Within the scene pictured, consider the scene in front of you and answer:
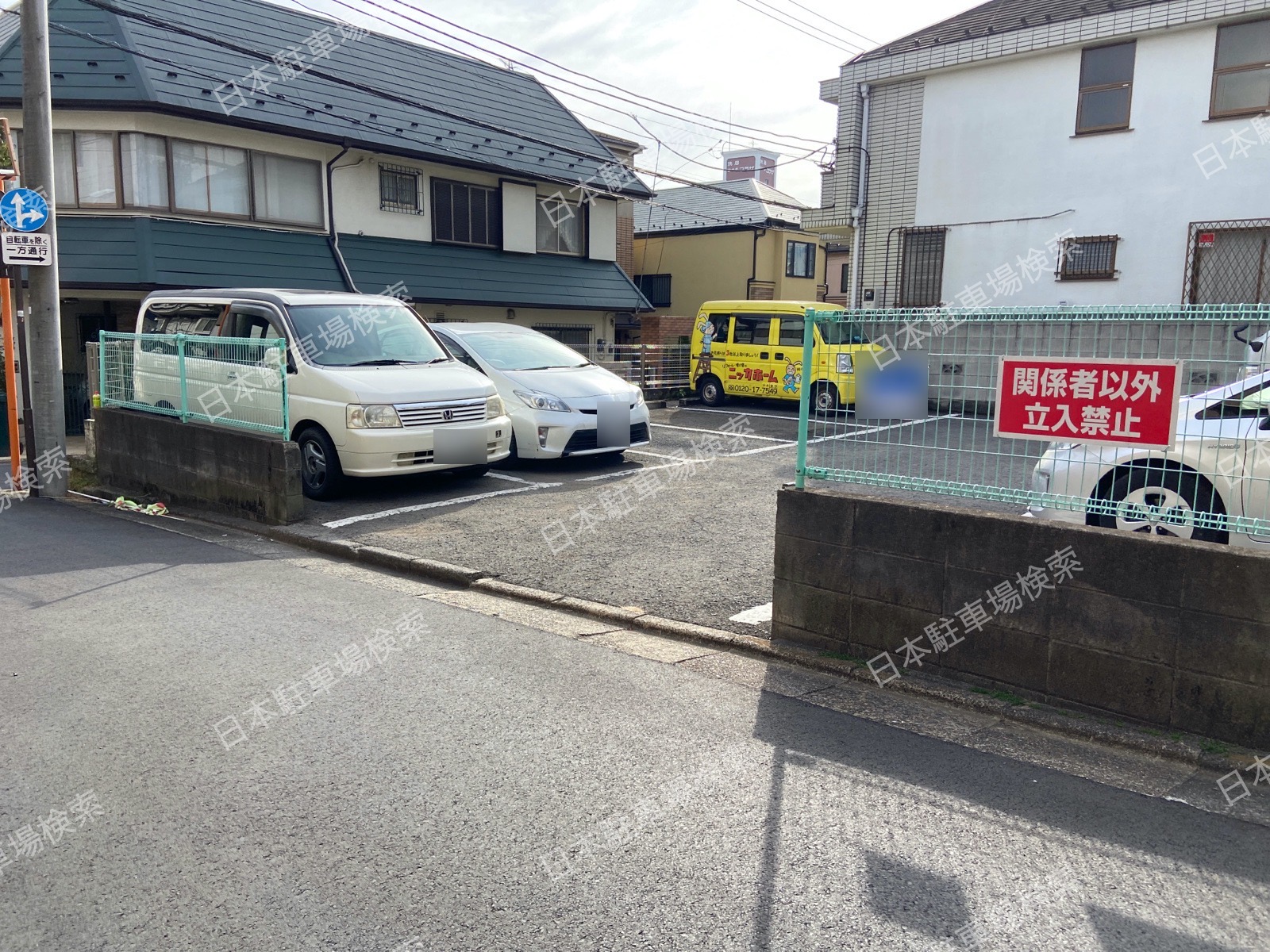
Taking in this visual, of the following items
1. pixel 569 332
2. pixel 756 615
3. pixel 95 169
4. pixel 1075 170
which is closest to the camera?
pixel 756 615

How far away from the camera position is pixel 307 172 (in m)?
17.6

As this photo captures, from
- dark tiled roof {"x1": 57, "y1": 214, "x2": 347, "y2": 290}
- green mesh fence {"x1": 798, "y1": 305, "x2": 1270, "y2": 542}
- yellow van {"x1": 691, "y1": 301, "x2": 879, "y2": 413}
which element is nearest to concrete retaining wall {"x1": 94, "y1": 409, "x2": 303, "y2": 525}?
dark tiled roof {"x1": 57, "y1": 214, "x2": 347, "y2": 290}

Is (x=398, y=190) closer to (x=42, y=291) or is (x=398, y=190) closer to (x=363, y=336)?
(x=42, y=291)

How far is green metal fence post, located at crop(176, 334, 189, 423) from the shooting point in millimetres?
9672

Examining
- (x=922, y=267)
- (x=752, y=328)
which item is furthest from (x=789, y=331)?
(x=922, y=267)

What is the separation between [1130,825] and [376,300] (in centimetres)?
Result: 894

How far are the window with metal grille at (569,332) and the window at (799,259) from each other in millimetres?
9823

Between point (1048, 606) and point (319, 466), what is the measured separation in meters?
7.08

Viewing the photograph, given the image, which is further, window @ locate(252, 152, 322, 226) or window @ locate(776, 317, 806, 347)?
window @ locate(776, 317, 806, 347)

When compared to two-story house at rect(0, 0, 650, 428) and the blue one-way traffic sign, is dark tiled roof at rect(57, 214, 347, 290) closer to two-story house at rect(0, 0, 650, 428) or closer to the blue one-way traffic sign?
two-story house at rect(0, 0, 650, 428)

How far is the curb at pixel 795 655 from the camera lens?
4.09 meters

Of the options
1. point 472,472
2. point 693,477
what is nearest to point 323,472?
point 472,472

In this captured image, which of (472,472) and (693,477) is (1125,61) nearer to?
(693,477)

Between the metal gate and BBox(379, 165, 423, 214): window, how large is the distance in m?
14.2
